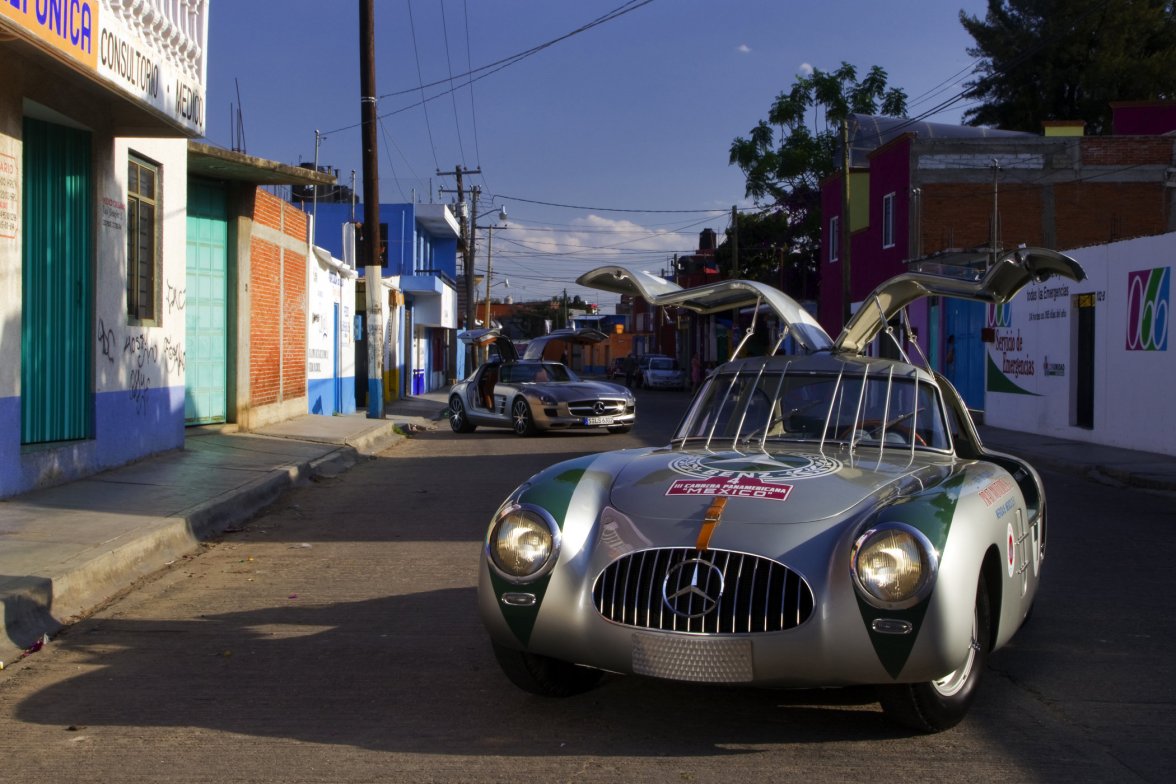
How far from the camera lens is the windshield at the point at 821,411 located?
17.8 feet

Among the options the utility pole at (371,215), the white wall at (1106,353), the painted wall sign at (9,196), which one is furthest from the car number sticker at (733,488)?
the utility pole at (371,215)

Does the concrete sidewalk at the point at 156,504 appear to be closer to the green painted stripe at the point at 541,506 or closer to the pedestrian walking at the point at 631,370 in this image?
the green painted stripe at the point at 541,506

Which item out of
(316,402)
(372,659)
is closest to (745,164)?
(316,402)

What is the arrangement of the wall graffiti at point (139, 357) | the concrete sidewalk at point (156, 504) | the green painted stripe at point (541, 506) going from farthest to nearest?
1. the wall graffiti at point (139, 357)
2. the concrete sidewalk at point (156, 504)
3. the green painted stripe at point (541, 506)

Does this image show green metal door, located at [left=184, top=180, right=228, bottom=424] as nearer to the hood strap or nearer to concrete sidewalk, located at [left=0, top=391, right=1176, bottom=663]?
concrete sidewalk, located at [left=0, top=391, right=1176, bottom=663]

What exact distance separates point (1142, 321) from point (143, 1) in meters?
13.8

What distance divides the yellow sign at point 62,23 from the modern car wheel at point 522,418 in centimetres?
1139

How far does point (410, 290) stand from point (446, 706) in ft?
119

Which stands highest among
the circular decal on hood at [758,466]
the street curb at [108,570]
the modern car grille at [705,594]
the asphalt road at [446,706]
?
the circular decal on hood at [758,466]

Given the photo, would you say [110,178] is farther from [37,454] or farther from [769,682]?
[769,682]

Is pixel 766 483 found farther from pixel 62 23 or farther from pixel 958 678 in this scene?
pixel 62 23

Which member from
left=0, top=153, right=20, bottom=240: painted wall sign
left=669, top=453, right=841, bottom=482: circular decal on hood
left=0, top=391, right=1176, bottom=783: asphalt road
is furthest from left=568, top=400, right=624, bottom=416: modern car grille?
left=669, top=453, right=841, bottom=482: circular decal on hood

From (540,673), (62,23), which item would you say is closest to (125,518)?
(62,23)

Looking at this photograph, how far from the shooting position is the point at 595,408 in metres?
19.6
